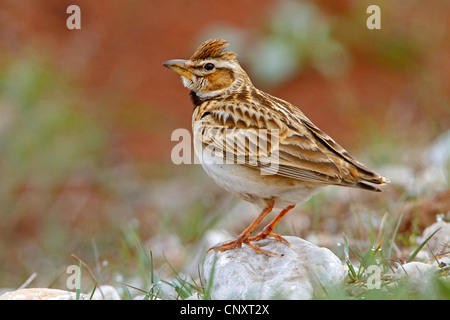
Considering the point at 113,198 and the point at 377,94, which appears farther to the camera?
the point at 377,94

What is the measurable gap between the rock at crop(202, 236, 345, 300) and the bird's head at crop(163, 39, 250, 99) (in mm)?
1411

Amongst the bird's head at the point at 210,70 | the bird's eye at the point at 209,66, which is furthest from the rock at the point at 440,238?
the bird's eye at the point at 209,66

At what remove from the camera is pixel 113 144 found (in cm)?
1297

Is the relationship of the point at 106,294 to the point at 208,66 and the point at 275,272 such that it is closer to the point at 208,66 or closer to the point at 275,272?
the point at 275,272

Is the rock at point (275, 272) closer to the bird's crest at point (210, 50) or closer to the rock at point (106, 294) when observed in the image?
the rock at point (106, 294)

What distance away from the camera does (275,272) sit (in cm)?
424

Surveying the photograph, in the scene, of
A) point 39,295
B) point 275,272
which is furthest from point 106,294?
point 275,272

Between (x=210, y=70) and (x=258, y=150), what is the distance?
1004 mm

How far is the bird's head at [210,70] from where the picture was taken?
5336 mm

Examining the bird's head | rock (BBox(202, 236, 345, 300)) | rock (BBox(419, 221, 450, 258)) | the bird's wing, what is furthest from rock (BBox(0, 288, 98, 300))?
rock (BBox(419, 221, 450, 258))

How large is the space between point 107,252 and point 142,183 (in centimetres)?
302

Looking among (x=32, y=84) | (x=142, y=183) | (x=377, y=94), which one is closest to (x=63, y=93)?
(x=32, y=84)

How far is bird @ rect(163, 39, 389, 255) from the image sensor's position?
4.51 metres

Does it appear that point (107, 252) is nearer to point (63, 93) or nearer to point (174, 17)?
point (63, 93)
